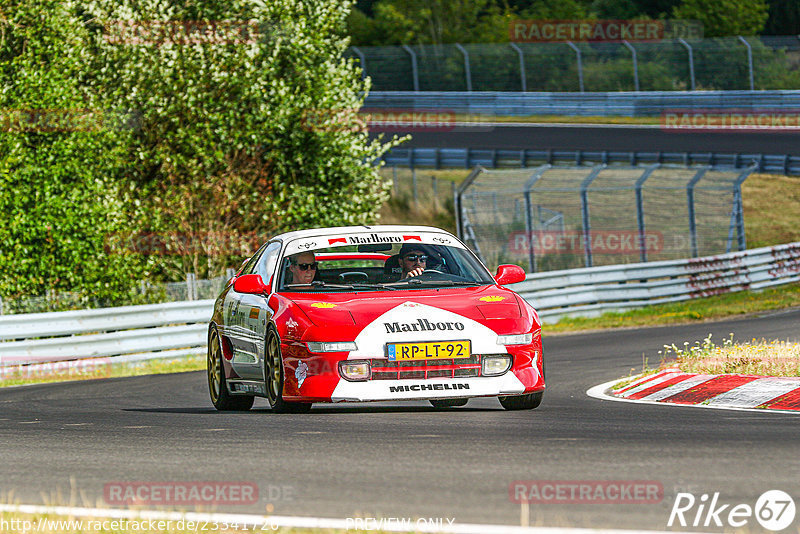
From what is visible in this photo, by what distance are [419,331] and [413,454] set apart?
6.85 feet

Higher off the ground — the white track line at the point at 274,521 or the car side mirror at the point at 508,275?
the white track line at the point at 274,521

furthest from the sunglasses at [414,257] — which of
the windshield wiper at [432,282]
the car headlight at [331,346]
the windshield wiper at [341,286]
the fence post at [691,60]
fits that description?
the fence post at [691,60]

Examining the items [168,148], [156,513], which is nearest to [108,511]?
[156,513]

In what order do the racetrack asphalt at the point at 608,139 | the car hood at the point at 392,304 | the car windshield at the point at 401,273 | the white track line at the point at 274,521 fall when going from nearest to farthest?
the white track line at the point at 274,521 < the car hood at the point at 392,304 < the car windshield at the point at 401,273 < the racetrack asphalt at the point at 608,139

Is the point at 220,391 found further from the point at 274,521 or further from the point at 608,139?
the point at 608,139

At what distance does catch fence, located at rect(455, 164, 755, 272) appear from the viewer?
2956 centimetres

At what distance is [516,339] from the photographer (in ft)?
32.3

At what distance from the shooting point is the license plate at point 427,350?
9.59 meters

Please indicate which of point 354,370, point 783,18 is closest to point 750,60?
point 783,18

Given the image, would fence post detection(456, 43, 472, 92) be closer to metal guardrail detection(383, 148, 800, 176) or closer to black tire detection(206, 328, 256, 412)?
metal guardrail detection(383, 148, 800, 176)

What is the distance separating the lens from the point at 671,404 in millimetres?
10695

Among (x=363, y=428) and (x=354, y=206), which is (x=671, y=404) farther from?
(x=354, y=206)

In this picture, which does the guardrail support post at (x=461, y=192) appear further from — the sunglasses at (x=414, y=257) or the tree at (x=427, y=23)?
the tree at (x=427, y=23)

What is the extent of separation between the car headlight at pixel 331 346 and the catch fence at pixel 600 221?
54.4ft
